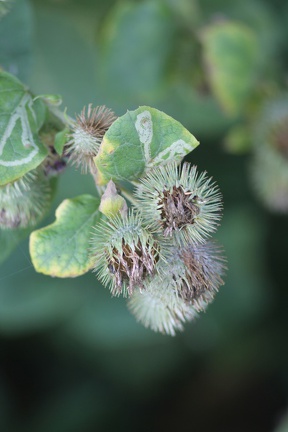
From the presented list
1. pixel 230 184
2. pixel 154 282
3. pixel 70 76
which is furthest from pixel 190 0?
pixel 154 282

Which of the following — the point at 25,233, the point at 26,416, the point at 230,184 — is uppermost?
the point at 230,184

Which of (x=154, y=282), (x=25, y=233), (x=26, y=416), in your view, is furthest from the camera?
(x=26, y=416)

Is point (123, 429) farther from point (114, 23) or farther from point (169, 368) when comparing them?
point (114, 23)

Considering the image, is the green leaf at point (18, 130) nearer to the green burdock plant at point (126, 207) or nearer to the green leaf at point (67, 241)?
the green burdock plant at point (126, 207)

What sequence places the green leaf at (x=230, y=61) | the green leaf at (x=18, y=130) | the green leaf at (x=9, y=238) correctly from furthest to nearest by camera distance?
the green leaf at (x=230, y=61) → the green leaf at (x=9, y=238) → the green leaf at (x=18, y=130)

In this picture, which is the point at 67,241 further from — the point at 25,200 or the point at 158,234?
the point at 158,234

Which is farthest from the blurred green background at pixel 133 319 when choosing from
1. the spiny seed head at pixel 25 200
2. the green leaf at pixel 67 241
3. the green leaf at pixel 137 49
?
the green leaf at pixel 67 241
